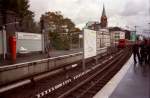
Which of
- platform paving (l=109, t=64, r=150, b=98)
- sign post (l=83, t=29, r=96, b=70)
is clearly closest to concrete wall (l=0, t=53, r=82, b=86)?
sign post (l=83, t=29, r=96, b=70)

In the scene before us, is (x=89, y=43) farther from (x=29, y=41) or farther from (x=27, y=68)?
(x=29, y=41)

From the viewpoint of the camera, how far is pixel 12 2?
40.7 m

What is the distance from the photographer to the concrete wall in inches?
492

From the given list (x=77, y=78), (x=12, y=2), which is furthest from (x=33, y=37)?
(x=12, y=2)

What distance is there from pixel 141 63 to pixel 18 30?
929 centimetres

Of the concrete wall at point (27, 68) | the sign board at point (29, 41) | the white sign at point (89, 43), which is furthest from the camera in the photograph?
the sign board at point (29, 41)

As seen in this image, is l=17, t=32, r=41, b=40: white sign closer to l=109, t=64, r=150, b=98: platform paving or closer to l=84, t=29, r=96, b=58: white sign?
l=84, t=29, r=96, b=58: white sign

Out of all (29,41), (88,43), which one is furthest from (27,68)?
(29,41)

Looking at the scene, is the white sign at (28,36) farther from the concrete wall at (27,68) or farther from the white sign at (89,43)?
the white sign at (89,43)

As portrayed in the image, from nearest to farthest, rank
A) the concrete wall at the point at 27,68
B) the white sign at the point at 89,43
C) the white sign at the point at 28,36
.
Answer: the concrete wall at the point at 27,68 < the white sign at the point at 89,43 < the white sign at the point at 28,36

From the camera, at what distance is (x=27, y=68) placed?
14.6 m

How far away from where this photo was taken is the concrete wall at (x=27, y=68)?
1248cm

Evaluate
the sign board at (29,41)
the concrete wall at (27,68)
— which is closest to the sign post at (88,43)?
the concrete wall at (27,68)

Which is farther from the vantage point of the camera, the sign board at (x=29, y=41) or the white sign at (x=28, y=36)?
the white sign at (x=28, y=36)
